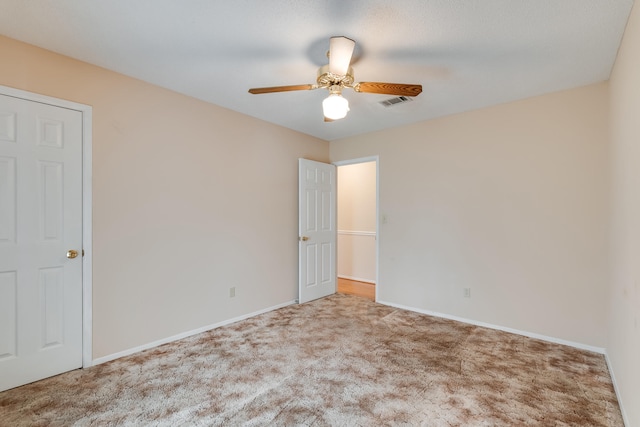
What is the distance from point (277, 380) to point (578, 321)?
282 cm

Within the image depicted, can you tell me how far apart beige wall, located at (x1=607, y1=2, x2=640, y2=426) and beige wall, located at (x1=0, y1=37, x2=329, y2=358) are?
130 inches

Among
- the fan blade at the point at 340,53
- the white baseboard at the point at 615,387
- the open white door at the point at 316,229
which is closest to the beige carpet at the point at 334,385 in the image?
the white baseboard at the point at 615,387

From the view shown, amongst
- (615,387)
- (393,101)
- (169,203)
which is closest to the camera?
(615,387)

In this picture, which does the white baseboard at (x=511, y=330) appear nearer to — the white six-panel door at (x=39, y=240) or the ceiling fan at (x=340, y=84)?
the ceiling fan at (x=340, y=84)

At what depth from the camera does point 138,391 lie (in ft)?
7.02

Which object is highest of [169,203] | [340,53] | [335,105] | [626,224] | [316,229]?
[340,53]

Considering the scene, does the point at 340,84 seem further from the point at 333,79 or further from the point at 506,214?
the point at 506,214

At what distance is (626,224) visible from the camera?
1.90 meters

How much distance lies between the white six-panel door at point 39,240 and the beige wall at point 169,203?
14cm

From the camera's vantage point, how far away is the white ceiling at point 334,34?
1.80 m

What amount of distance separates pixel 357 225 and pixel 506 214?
2.94 m

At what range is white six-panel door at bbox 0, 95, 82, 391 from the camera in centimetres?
215

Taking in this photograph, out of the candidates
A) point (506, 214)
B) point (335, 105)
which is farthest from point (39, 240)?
point (506, 214)

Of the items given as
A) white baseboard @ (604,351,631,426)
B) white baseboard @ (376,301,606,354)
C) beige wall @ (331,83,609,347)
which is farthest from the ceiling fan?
white baseboard @ (376,301,606,354)
